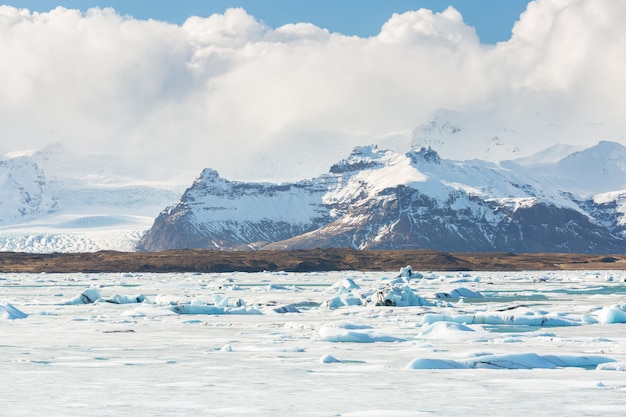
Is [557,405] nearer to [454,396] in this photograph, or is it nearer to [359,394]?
[454,396]

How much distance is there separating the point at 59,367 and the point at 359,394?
753 cm

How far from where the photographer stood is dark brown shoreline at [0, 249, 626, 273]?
463 ft

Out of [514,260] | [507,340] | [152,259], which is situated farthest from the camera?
[514,260]

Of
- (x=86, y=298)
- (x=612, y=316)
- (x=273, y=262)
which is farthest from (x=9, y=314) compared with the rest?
(x=273, y=262)

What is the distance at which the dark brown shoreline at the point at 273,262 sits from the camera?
463 ft

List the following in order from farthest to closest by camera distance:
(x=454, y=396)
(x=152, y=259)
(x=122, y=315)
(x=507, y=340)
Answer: (x=152, y=259) < (x=122, y=315) < (x=507, y=340) < (x=454, y=396)

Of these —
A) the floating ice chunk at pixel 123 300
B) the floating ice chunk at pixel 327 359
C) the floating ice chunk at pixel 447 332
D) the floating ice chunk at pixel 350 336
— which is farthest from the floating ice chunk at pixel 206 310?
the floating ice chunk at pixel 327 359

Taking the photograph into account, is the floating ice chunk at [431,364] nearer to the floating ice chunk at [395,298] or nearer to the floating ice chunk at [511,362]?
the floating ice chunk at [511,362]

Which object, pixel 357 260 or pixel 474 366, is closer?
pixel 474 366

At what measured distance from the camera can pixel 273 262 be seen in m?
149

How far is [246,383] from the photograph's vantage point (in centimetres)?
1816

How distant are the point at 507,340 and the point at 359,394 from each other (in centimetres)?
1117

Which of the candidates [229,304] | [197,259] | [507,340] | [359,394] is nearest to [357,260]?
[197,259]

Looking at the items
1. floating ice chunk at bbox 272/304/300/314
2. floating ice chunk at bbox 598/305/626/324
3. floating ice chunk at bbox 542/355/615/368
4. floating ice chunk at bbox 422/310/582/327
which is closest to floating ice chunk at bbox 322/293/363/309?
floating ice chunk at bbox 272/304/300/314
